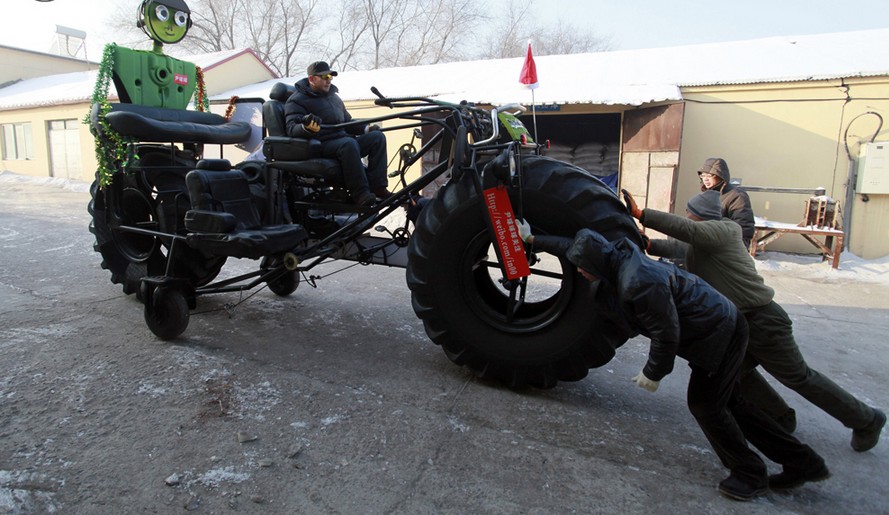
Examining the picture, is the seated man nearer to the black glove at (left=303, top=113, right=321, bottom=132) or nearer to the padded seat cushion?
the black glove at (left=303, top=113, right=321, bottom=132)

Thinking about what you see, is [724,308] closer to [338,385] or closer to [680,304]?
[680,304]

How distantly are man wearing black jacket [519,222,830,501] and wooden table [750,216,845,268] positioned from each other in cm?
706

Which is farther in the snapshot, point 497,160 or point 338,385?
point 338,385

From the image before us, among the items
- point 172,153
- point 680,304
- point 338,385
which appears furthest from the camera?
point 172,153

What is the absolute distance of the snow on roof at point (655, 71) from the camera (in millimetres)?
9805

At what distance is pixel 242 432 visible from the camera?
2.96m

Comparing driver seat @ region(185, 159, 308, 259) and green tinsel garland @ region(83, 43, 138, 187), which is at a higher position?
green tinsel garland @ region(83, 43, 138, 187)

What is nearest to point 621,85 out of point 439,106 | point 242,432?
point 439,106

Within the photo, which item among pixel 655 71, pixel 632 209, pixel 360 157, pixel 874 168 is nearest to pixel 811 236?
pixel 874 168

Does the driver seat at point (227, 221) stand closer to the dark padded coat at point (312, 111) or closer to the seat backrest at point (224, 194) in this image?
the seat backrest at point (224, 194)

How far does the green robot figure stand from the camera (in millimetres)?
5113

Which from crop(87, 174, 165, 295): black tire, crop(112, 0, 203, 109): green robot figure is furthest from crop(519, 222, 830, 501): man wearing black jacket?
crop(112, 0, 203, 109): green robot figure

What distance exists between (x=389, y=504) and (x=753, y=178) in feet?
33.2

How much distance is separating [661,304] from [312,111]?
315cm
